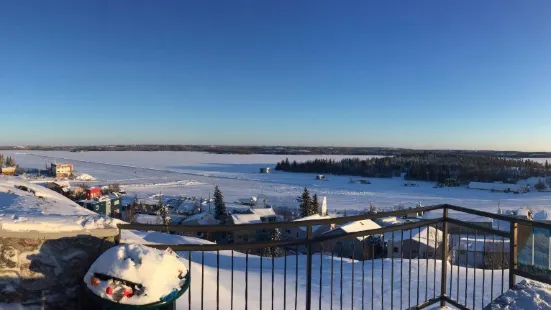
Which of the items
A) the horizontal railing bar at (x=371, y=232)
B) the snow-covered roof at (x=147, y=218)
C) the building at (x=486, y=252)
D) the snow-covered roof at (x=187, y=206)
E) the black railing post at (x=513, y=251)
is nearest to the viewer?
the horizontal railing bar at (x=371, y=232)

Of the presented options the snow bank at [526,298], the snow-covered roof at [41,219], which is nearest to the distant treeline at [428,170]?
the snow bank at [526,298]

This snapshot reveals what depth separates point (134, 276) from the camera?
209 cm

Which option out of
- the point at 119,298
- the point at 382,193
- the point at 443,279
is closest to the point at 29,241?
the point at 119,298

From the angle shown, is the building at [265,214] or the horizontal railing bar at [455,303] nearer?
the horizontal railing bar at [455,303]

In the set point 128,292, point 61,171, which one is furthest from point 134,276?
point 61,171

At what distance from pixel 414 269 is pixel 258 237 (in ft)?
64.0

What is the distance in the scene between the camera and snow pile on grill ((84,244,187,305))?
6.70ft

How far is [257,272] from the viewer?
691cm

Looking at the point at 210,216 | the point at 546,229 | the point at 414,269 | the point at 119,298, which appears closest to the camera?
the point at 119,298

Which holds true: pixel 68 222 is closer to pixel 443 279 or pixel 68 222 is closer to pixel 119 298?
pixel 119 298

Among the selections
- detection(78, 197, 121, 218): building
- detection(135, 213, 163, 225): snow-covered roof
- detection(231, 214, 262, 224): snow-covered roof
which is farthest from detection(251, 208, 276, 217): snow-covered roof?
detection(78, 197, 121, 218): building

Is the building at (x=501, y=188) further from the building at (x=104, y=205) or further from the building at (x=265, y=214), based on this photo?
the building at (x=104, y=205)

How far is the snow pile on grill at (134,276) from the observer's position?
2.04 m

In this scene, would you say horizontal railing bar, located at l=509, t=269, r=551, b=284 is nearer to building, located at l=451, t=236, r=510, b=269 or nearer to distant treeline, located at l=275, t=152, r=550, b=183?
building, located at l=451, t=236, r=510, b=269
